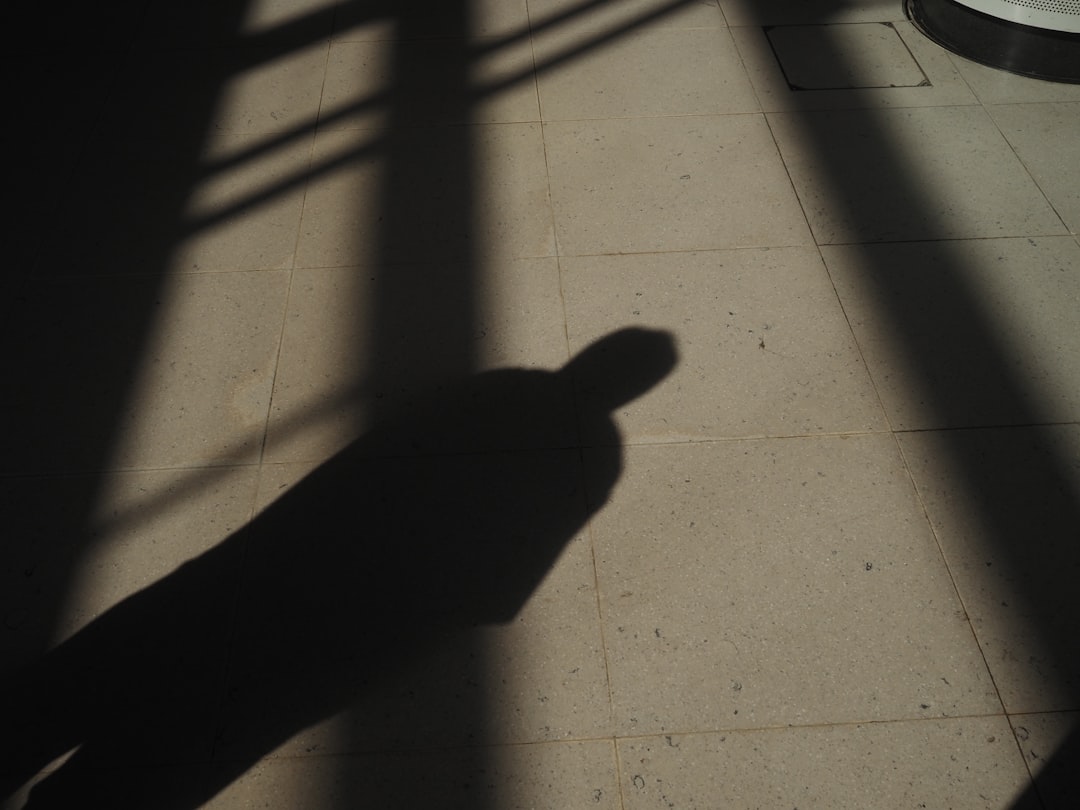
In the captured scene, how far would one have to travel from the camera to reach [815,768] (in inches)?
92.6

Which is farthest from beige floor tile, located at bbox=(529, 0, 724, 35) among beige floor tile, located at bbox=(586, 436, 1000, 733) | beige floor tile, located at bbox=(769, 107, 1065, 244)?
beige floor tile, located at bbox=(586, 436, 1000, 733)

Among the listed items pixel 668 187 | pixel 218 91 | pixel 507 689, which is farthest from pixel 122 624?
pixel 218 91

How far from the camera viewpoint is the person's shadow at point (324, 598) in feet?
7.92

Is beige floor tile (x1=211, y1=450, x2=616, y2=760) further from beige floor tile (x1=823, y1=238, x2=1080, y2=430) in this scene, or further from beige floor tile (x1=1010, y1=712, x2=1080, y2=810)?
beige floor tile (x1=823, y1=238, x2=1080, y2=430)

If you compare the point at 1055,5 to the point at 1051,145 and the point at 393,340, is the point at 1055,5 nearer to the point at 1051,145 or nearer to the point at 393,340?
the point at 1051,145

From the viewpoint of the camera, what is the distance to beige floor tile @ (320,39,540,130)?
4.36 meters

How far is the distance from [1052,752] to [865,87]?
321cm

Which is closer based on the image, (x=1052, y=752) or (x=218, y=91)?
(x=1052, y=752)

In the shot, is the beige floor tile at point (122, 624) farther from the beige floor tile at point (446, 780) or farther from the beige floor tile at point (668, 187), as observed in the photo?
the beige floor tile at point (668, 187)

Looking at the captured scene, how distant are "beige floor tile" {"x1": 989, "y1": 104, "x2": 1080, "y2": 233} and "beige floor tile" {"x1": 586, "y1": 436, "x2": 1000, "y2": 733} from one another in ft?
5.45

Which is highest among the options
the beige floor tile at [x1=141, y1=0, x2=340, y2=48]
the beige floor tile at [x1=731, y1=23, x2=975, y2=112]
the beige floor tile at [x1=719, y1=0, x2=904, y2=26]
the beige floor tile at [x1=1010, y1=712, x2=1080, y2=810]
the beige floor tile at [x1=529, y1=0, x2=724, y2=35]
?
the beige floor tile at [x1=141, y1=0, x2=340, y2=48]

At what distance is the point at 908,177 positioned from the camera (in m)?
3.97

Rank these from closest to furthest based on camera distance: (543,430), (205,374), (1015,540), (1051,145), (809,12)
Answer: (1015,540) < (543,430) < (205,374) < (1051,145) < (809,12)

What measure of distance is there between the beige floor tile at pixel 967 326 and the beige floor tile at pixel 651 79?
3.94 feet
